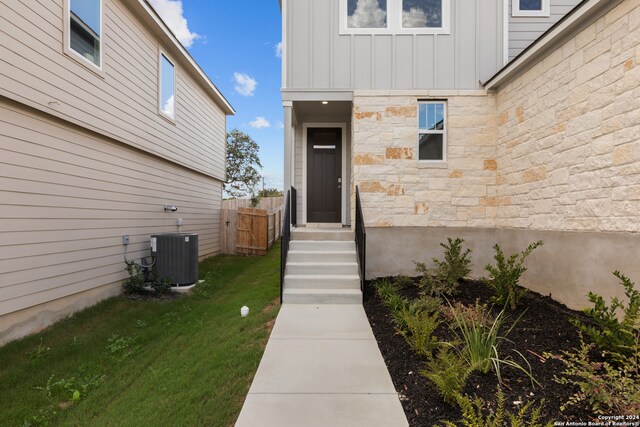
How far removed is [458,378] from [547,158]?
3505mm

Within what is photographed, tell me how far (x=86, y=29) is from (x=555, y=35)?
262 inches

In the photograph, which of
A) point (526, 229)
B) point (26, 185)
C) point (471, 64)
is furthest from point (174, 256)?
point (471, 64)

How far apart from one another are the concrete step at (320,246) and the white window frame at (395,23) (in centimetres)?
374

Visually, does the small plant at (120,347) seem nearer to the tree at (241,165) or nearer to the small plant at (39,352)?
the small plant at (39,352)

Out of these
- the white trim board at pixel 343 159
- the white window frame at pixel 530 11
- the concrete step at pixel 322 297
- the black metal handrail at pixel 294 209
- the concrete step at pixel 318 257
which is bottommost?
the concrete step at pixel 322 297

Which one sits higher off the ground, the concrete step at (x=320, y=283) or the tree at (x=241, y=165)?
the tree at (x=241, y=165)

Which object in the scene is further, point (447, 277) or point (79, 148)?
point (79, 148)

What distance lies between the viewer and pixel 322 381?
2646mm

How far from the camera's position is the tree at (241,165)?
Result: 993 inches

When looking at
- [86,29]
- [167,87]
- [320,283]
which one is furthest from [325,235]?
[167,87]

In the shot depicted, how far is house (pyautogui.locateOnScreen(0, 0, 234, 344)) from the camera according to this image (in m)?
3.94

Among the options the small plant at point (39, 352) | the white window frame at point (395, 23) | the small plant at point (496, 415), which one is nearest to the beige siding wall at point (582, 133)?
the white window frame at point (395, 23)

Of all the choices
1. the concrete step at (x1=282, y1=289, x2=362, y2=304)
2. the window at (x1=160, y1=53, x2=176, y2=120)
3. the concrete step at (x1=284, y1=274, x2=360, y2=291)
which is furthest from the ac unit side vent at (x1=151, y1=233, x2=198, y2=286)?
the window at (x1=160, y1=53, x2=176, y2=120)

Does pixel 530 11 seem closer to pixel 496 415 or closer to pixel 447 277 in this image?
pixel 447 277
